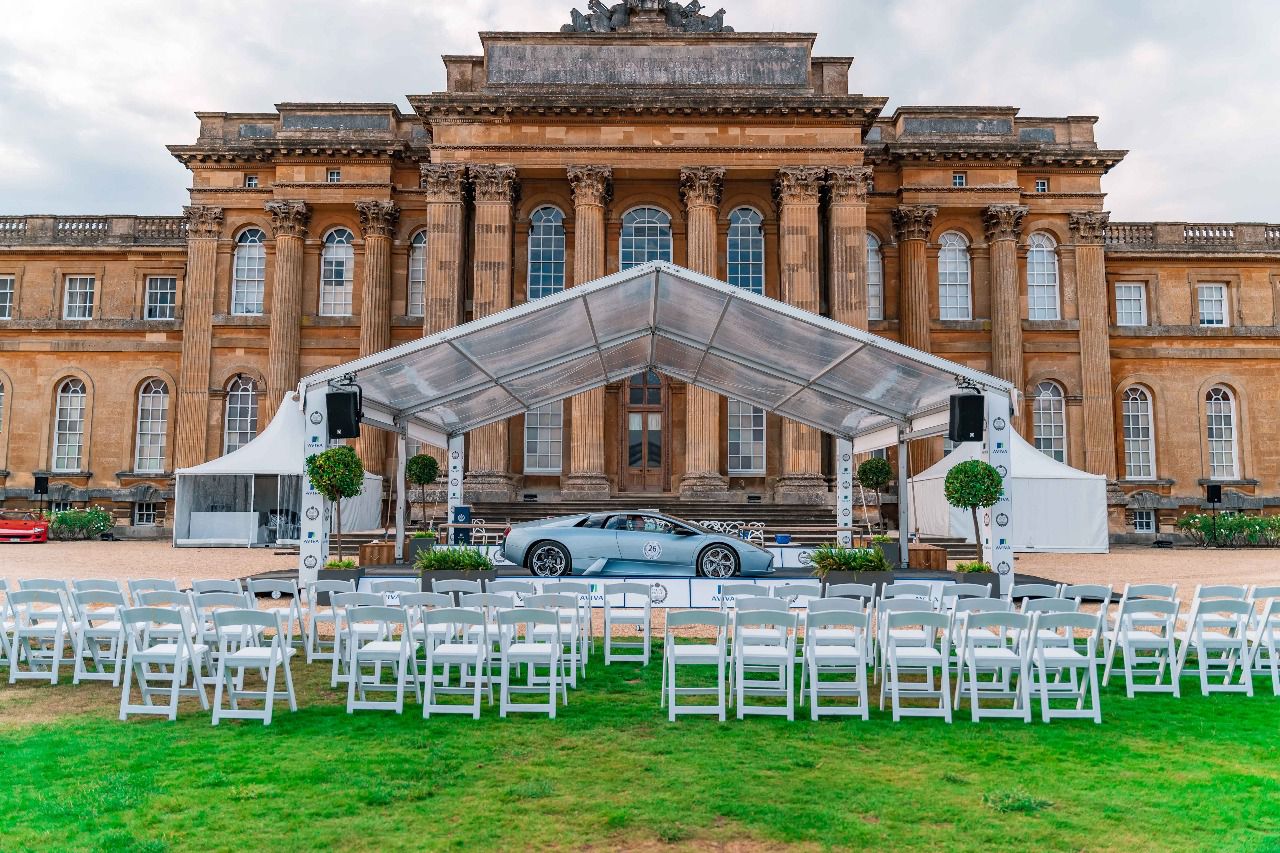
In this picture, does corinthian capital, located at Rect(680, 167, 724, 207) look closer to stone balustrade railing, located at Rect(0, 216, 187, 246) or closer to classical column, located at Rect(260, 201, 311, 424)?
classical column, located at Rect(260, 201, 311, 424)

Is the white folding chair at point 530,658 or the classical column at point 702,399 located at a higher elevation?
the classical column at point 702,399

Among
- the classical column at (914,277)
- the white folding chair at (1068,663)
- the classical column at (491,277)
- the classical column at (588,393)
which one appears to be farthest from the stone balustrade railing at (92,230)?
the white folding chair at (1068,663)

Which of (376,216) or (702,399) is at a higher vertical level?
(376,216)

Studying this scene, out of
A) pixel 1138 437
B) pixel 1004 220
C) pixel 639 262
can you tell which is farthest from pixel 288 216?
pixel 1138 437

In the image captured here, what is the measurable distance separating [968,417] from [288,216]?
2445 centimetres

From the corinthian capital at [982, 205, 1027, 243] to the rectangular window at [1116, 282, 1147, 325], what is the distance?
539 centimetres

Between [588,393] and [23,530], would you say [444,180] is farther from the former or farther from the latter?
[23,530]

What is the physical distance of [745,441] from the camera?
29188 millimetres

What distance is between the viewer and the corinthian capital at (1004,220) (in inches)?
1201

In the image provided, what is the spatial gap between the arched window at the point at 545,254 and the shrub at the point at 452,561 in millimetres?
16591

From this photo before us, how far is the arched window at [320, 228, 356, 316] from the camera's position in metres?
31.4

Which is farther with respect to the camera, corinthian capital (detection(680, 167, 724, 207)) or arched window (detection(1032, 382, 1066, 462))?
arched window (detection(1032, 382, 1066, 462))

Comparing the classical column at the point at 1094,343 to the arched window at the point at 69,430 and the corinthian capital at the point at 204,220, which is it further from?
the arched window at the point at 69,430

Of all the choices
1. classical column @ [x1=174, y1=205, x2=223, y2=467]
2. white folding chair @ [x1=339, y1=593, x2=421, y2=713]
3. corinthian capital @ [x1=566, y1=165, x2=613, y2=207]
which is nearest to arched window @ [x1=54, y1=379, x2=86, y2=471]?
classical column @ [x1=174, y1=205, x2=223, y2=467]
